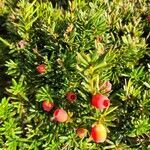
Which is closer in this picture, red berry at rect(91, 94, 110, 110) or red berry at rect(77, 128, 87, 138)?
red berry at rect(91, 94, 110, 110)

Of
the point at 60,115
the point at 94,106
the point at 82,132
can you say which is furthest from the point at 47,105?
the point at 94,106

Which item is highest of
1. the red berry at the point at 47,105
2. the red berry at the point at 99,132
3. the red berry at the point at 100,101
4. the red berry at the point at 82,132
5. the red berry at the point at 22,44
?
the red berry at the point at 22,44

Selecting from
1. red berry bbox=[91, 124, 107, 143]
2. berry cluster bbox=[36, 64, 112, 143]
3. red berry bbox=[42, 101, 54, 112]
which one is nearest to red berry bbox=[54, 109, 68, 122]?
berry cluster bbox=[36, 64, 112, 143]

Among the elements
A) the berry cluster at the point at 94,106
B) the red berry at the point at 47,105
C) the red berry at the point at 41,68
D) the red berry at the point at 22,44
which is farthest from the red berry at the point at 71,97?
the red berry at the point at 22,44

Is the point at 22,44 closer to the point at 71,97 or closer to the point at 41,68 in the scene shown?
the point at 41,68

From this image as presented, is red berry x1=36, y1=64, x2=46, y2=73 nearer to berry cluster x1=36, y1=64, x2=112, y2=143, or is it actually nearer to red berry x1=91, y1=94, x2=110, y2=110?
berry cluster x1=36, y1=64, x2=112, y2=143

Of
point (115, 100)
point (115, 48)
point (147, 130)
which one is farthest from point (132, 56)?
point (147, 130)

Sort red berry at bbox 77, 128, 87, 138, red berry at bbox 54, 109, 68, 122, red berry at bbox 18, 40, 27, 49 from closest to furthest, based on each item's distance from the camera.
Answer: red berry at bbox 54, 109, 68, 122
red berry at bbox 77, 128, 87, 138
red berry at bbox 18, 40, 27, 49

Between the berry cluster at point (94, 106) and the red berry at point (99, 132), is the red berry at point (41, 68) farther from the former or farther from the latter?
the red berry at point (99, 132)

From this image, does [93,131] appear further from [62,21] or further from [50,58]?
[62,21]
